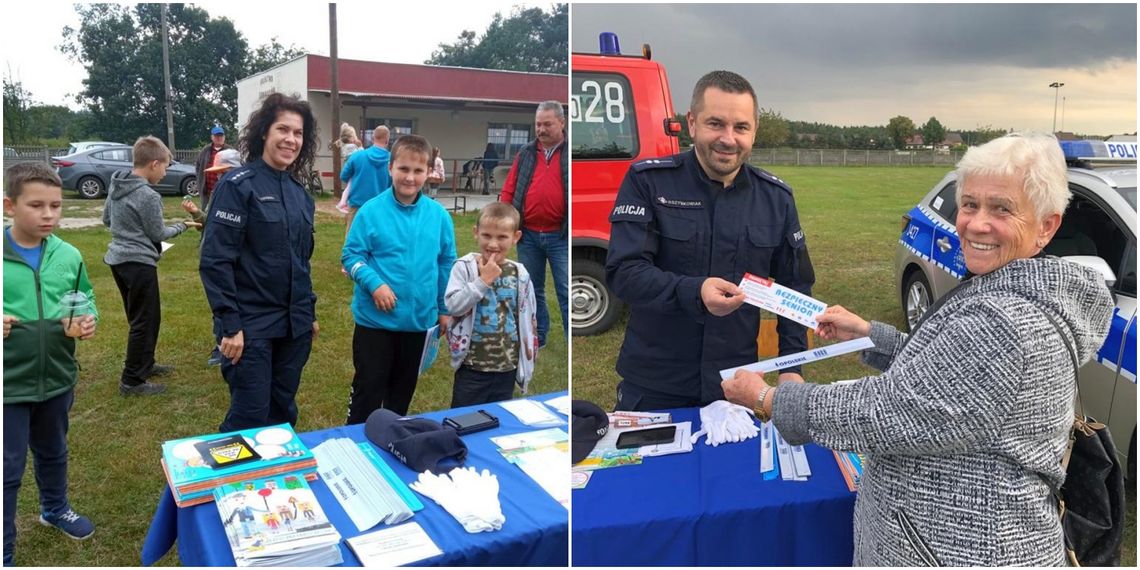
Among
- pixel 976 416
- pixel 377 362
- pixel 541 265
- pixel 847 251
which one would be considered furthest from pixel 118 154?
pixel 847 251

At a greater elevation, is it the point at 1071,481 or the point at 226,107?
the point at 226,107

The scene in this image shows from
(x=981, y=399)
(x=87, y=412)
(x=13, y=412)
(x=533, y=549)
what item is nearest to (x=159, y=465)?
(x=87, y=412)

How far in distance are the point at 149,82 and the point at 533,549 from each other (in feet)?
7.36

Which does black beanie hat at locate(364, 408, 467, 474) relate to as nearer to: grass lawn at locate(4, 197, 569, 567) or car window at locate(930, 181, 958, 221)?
grass lawn at locate(4, 197, 569, 567)

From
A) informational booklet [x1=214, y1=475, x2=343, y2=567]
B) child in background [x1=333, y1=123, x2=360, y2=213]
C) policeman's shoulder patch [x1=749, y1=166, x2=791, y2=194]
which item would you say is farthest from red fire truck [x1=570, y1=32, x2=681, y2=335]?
informational booklet [x1=214, y1=475, x2=343, y2=567]

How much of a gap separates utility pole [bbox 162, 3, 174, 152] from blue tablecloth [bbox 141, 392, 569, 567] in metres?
1.44

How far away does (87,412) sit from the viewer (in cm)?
359

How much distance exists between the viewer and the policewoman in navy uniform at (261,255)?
2271 mm

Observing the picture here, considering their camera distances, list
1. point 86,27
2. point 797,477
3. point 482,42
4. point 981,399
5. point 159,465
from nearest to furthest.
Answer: point 981,399
point 797,477
point 482,42
point 86,27
point 159,465

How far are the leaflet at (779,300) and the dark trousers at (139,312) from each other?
3.28m

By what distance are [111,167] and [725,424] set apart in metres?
4.05

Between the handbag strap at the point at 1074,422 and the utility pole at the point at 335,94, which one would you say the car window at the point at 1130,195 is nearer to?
the handbag strap at the point at 1074,422

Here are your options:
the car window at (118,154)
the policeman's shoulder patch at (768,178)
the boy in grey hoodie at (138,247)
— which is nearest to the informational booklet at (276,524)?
the policeman's shoulder patch at (768,178)

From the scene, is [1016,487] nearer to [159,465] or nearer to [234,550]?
[234,550]
